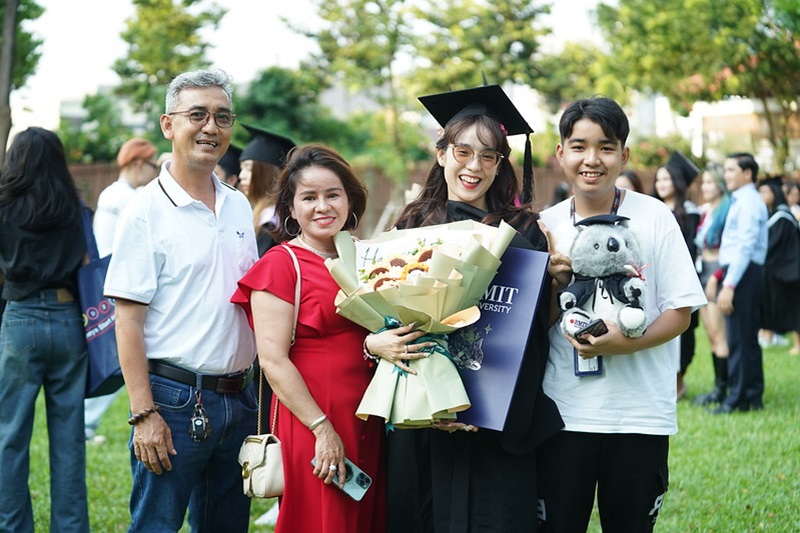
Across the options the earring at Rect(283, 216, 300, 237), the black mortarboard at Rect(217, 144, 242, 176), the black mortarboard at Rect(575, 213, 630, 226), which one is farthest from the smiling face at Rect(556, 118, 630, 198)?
the black mortarboard at Rect(217, 144, 242, 176)

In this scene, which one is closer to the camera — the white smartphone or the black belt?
the white smartphone

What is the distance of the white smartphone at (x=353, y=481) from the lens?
319cm

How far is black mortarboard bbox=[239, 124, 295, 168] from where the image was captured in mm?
5520

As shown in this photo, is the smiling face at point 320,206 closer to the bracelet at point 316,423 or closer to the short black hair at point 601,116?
the bracelet at point 316,423

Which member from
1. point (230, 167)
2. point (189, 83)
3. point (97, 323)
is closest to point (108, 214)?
point (230, 167)

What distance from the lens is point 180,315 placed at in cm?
332

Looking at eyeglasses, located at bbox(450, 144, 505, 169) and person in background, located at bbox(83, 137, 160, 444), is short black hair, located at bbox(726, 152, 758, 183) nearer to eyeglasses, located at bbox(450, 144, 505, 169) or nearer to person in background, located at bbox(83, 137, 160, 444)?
person in background, located at bbox(83, 137, 160, 444)

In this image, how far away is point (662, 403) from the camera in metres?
3.15

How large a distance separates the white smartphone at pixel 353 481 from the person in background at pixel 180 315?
0.51m

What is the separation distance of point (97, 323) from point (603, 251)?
2.67 metres

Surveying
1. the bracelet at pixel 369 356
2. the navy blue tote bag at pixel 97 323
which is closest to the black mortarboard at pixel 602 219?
the bracelet at pixel 369 356

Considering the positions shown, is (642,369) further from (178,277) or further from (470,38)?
(470,38)

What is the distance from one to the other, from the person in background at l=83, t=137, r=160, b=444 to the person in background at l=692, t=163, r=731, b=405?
4.93m

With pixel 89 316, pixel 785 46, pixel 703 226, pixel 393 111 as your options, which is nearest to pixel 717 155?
pixel 785 46
